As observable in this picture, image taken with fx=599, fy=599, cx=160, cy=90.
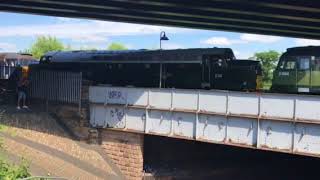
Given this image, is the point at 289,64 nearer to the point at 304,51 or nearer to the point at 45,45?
the point at 304,51

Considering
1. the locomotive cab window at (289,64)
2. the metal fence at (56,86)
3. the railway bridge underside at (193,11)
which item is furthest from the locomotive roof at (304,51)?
the metal fence at (56,86)

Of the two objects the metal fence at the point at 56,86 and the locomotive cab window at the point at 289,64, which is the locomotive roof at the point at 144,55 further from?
the metal fence at the point at 56,86

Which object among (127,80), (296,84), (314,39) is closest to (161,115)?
(296,84)

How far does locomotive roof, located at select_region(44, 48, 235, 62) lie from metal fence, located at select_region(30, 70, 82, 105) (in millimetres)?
5788

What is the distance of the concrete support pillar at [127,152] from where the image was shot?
27.0 metres

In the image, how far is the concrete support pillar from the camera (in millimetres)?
26984

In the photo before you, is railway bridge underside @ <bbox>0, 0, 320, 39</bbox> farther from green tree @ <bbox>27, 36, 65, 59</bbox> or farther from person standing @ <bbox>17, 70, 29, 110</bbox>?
green tree @ <bbox>27, 36, 65, 59</bbox>

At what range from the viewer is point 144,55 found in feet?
115

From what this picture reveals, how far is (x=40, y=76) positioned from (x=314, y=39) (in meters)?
32.7

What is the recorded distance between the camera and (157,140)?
28.6 meters

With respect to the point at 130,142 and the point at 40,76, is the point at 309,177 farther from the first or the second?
the point at 40,76

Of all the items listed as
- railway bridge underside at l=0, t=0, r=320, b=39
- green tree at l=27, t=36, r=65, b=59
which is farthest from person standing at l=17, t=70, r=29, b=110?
green tree at l=27, t=36, r=65, b=59

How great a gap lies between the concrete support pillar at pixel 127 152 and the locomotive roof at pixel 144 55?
22.0ft

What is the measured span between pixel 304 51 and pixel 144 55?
9.55 meters
